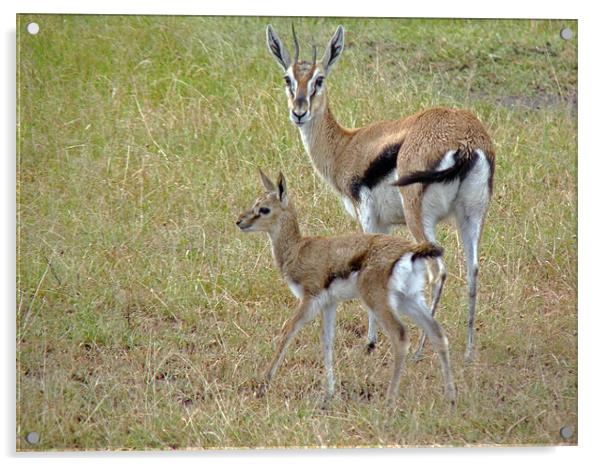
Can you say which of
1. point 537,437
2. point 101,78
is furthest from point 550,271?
point 101,78

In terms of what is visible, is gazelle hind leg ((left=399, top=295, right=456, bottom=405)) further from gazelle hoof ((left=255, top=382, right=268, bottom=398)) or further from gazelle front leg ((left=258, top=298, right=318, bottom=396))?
gazelle hoof ((left=255, top=382, right=268, bottom=398))

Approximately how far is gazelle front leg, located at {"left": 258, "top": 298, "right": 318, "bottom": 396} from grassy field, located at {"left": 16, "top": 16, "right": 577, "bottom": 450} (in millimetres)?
136

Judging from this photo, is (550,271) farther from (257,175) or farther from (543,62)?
(257,175)

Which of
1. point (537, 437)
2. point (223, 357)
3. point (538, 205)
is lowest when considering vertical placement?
point (537, 437)

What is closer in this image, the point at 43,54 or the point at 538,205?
the point at 43,54

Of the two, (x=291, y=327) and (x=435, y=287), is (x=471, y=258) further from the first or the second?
(x=291, y=327)

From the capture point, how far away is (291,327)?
5.09 meters

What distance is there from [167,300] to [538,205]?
5.32 ft

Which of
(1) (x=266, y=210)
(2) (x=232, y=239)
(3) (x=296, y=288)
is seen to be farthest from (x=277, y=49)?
(3) (x=296, y=288)

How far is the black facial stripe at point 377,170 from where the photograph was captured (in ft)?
18.1

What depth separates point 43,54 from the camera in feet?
17.0

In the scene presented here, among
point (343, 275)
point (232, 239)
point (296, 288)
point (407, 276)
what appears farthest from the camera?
point (232, 239)

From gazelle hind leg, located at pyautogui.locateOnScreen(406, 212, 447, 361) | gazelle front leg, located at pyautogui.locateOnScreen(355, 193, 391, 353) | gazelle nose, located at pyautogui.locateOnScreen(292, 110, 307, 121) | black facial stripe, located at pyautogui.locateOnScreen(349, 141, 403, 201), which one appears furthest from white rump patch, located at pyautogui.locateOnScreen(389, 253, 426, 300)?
gazelle nose, located at pyautogui.locateOnScreen(292, 110, 307, 121)

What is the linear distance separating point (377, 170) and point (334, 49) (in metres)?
0.54
